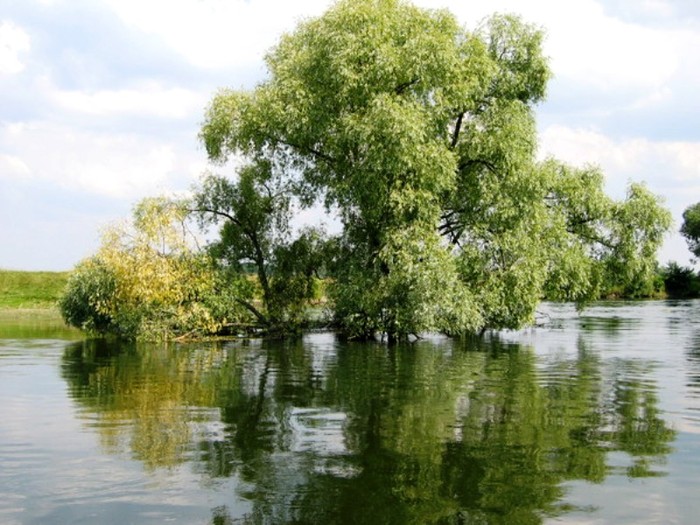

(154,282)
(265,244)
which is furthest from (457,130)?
(154,282)

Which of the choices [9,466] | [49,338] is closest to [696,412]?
[9,466]

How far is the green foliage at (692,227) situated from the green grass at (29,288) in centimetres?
10321

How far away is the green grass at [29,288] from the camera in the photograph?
274 ft

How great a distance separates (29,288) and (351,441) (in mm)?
83830

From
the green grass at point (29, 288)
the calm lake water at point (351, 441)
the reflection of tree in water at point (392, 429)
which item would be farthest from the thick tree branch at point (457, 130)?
the green grass at point (29, 288)

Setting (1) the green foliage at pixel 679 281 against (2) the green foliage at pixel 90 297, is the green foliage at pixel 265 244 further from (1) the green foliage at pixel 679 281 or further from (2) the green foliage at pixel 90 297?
(1) the green foliage at pixel 679 281

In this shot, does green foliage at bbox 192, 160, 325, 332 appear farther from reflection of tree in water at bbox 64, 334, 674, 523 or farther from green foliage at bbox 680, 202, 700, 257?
green foliage at bbox 680, 202, 700, 257

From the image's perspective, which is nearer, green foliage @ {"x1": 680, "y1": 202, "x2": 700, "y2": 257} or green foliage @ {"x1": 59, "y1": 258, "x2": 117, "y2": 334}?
green foliage @ {"x1": 59, "y1": 258, "x2": 117, "y2": 334}

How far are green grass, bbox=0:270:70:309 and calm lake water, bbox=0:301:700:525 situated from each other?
5850 cm

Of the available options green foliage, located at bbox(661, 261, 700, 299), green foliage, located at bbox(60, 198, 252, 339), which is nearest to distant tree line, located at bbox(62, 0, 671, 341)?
green foliage, located at bbox(60, 198, 252, 339)

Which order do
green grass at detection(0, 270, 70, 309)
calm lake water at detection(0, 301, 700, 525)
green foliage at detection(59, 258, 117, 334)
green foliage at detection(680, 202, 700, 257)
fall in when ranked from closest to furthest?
calm lake water at detection(0, 301, 700, 525) → green foliage at detection(59, 258, 117, 334) → green grass at detection(0, 270, 70, 309) → green foliage at detection(680, 202, 700, 257)

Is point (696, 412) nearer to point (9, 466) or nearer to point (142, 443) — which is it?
point (142, 443)

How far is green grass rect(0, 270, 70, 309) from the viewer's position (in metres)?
83.5

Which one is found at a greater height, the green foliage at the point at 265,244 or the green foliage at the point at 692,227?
the green foliage at the point at 692,227
